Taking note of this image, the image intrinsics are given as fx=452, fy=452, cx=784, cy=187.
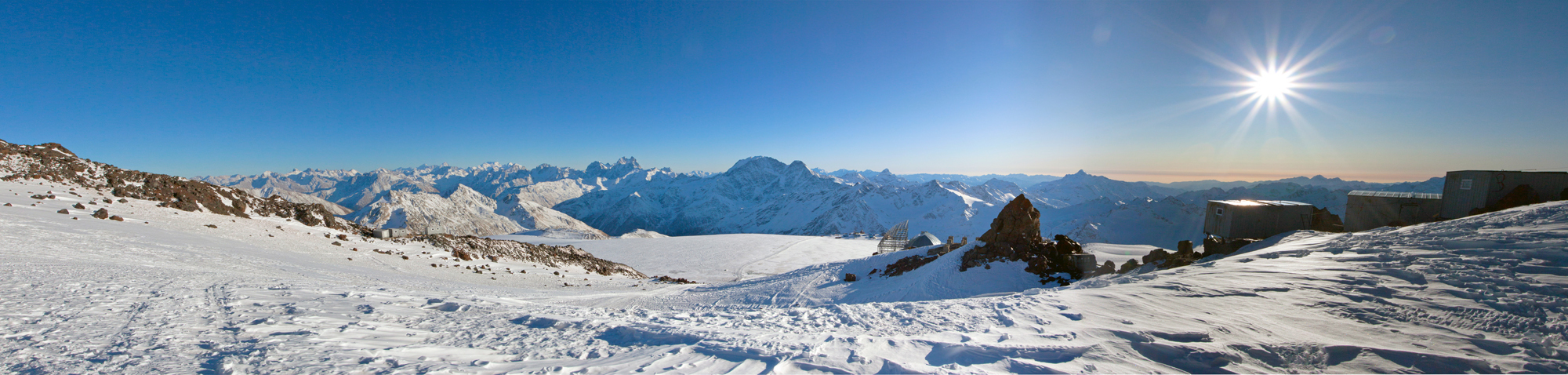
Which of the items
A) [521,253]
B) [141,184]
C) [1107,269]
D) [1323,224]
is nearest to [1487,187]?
[1323,224]

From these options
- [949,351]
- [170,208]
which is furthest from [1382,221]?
[170,208]

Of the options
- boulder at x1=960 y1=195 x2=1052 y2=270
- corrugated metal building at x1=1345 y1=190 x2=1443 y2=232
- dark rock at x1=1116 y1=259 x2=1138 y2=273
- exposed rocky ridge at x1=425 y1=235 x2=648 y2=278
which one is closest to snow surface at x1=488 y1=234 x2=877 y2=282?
exposed rocky ridge at x1=425 y1=235 x2=648 y2=278

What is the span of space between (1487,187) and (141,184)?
4609cm

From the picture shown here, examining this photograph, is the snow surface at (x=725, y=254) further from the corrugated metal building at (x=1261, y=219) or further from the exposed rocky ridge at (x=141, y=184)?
the corrugated metal building at (x=1261, y=219)

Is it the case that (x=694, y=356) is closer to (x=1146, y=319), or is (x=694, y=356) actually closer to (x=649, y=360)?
(x=649, y=360)

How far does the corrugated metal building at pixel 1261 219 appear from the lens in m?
14.9

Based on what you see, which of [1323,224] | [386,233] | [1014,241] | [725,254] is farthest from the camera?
[725,254]

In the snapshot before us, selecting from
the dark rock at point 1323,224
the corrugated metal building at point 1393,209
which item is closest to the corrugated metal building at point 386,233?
the dark rock at point 1323,224

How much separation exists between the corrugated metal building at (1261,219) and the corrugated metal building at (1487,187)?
2.82m

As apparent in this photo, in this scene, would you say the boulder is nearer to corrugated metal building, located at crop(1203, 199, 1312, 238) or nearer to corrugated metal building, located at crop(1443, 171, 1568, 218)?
corrugated metal building, located at crop(1203, 199, 1312, 238)

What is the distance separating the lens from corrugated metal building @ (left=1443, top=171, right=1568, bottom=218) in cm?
1192

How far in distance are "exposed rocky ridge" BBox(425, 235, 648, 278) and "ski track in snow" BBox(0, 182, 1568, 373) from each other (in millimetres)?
11229

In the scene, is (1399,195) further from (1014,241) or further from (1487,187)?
(1014,241)

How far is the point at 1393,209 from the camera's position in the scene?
47.7 feet
